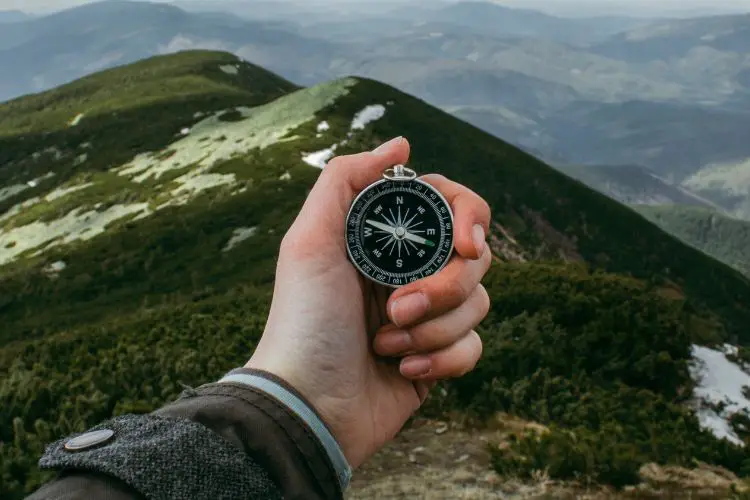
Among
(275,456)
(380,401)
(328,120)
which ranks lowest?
(328,120)

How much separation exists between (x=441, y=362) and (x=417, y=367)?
20cm

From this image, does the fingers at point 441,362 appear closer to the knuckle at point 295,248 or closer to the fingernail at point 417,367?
the fingernail at point 417,367

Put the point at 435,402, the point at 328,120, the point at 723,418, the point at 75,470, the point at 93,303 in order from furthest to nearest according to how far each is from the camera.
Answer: the point at 328,120, the point at 93,303, the point at 723,418, the point at 435,402, the point at 75,470

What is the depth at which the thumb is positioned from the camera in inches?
220

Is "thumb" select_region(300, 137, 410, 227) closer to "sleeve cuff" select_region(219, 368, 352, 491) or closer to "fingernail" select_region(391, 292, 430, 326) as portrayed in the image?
"fingernail" select_region(391, 292, 430, 326)

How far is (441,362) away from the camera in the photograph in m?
5.32

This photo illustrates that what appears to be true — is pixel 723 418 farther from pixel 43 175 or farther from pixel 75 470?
pixel 43 175

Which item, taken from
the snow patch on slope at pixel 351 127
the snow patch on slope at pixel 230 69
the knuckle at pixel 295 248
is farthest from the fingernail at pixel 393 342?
the snow patch on slope at pixel 230 69

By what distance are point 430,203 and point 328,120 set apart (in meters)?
57.1

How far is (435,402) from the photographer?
11867 millimetres

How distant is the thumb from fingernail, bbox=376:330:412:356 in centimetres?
102

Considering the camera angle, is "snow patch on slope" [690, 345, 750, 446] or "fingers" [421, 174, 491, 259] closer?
"fingers" [421, 174, 491, 259]

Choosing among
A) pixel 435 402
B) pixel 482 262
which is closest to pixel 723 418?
pixel 435 402

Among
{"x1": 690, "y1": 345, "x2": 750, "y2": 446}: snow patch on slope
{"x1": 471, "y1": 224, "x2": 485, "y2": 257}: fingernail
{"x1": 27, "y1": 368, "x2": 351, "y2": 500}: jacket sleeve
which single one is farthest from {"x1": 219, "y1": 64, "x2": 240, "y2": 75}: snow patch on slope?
{"x1": 27, "y1": 368, "x2": 351, "y2": 500}: jacket sleeve
